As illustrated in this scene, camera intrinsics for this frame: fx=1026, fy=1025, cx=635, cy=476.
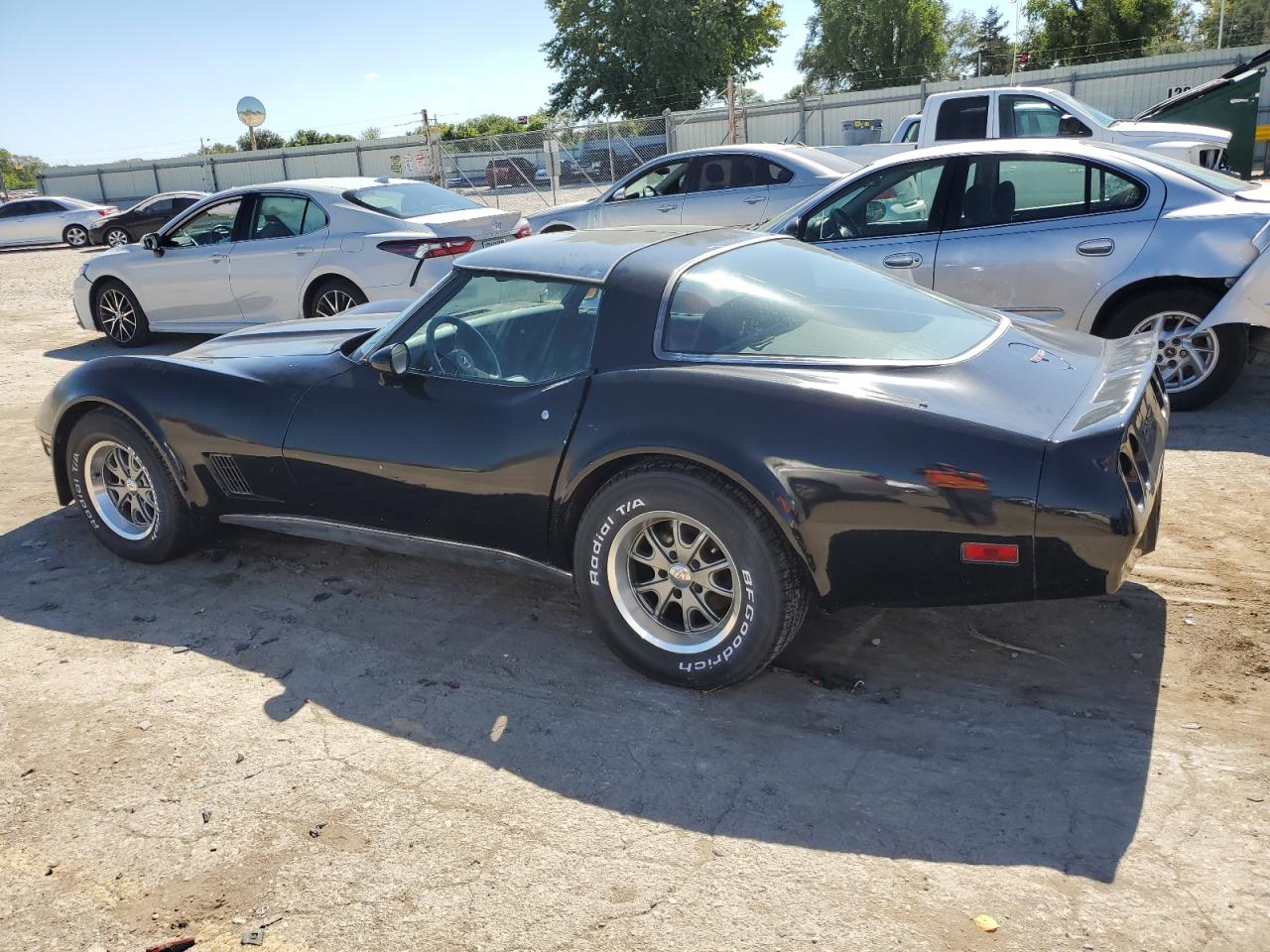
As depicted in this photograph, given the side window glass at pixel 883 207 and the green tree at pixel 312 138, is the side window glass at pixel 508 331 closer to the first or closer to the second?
the side window glass at pixel 883 207

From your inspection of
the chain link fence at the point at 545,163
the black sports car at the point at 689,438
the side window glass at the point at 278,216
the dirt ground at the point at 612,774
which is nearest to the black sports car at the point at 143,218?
the chain link fence at the point at 545,163

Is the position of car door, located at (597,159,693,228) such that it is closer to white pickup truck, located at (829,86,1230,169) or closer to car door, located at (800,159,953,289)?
white pickup truck, located at (829,86,1230,169)

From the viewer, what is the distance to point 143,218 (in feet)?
79.9

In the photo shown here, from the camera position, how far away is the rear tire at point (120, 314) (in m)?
10.4

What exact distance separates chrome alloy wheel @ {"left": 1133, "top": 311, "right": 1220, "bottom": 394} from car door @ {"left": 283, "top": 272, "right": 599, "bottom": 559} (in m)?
3.88

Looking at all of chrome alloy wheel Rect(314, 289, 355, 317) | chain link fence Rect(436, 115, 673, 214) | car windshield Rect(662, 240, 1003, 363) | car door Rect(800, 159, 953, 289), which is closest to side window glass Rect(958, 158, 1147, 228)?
car door Rect(800, 159, 953, 289)

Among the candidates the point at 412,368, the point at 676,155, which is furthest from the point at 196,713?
the point at 676,155

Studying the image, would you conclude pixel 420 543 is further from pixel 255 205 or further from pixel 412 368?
pixel 255 205

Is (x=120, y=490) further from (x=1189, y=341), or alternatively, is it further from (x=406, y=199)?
(x=1189, y=341)

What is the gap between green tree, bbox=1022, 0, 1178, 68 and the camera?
2013 inches

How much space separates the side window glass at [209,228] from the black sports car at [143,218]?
49.0ft

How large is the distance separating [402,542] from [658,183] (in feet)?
27.9

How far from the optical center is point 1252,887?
2379 millimetres

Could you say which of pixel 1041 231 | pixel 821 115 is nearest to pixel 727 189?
pixel 1041 231
